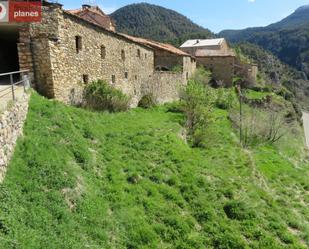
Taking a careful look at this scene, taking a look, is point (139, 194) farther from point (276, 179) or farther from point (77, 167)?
point (276, 179)

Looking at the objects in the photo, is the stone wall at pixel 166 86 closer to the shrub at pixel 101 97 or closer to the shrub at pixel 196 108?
the shrub at pixel 196 108

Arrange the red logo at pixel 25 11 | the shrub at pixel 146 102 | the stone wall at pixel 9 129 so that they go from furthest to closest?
the shrub at pixel 146 102 < the red logo at pixel 25 11 < the stone wall at pixel 9 129

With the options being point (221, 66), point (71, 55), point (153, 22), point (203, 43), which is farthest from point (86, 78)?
point (153, 22)

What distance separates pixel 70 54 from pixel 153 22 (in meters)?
142

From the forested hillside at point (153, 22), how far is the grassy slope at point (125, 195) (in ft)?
403

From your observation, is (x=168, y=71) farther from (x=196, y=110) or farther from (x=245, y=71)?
(x=245, y=71)

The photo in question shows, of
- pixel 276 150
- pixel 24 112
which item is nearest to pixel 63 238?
pixel 24 112

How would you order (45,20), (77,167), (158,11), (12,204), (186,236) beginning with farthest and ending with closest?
(158,11) → (45,20) → (77,167) → (186,236) → (12,204)

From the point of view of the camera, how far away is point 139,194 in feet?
35.9

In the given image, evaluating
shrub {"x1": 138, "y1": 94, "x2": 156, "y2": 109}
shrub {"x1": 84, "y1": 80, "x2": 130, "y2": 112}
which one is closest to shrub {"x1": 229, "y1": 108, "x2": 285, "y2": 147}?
shrub {"x1": 138, "y1": 94, "x2": 156, "y2": 109}

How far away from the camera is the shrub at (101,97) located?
17422mm

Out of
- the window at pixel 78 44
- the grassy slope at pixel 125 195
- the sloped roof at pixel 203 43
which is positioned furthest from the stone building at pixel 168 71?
the sloped roof at pixel 203 43

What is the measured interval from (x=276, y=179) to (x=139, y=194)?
1049 centimetres

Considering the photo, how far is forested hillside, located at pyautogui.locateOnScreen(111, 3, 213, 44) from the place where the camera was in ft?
458
